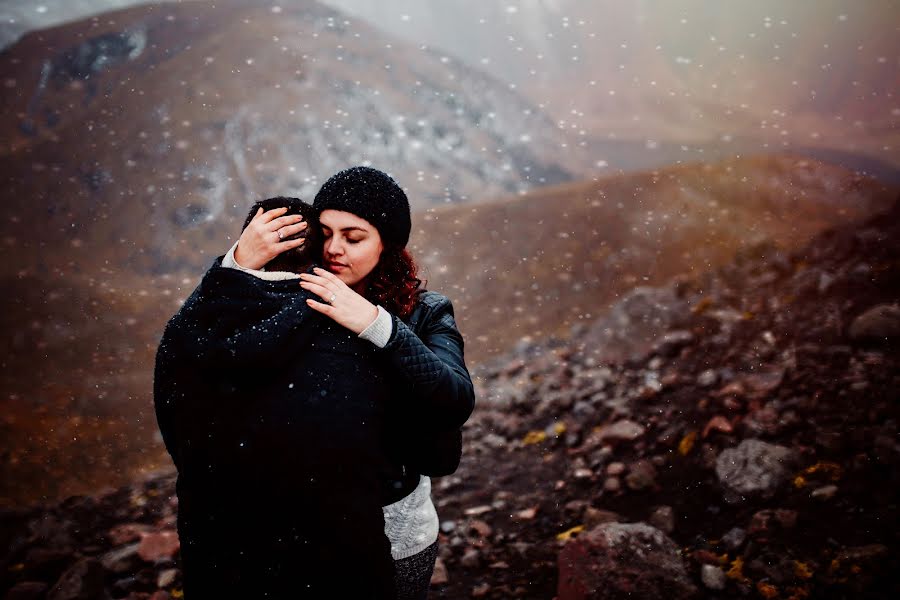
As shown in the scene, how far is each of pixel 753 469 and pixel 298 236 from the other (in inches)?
84.6

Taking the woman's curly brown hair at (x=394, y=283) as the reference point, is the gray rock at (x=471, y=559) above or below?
below

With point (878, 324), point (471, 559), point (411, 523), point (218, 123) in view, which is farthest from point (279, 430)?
point (218, 123)

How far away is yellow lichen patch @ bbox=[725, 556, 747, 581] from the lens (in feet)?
5.96

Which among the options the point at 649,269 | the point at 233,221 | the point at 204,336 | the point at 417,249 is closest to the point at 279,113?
the point at 233,221

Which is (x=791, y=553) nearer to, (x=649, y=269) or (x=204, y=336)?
(x=204, y=336)

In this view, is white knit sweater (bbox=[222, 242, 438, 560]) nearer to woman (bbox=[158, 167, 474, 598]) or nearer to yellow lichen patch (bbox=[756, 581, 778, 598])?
woman (bbox=[158, 167, 474, 598])

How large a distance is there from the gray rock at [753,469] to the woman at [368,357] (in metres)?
1.62

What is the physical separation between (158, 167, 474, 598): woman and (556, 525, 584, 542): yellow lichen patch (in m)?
1.23

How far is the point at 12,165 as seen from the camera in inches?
148

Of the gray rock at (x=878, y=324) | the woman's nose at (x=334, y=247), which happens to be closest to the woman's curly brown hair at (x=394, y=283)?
the woman's nose at (x=334, y=247)

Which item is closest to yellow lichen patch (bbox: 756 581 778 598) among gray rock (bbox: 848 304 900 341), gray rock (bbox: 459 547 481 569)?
gray rock (bbox: 459 547 481 569)

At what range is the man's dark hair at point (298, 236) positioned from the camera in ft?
3.14

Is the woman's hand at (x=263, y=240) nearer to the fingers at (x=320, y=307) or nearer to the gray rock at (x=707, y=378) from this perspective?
the fingers at (x=320, y=307)

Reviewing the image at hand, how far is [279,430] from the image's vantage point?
794mm
